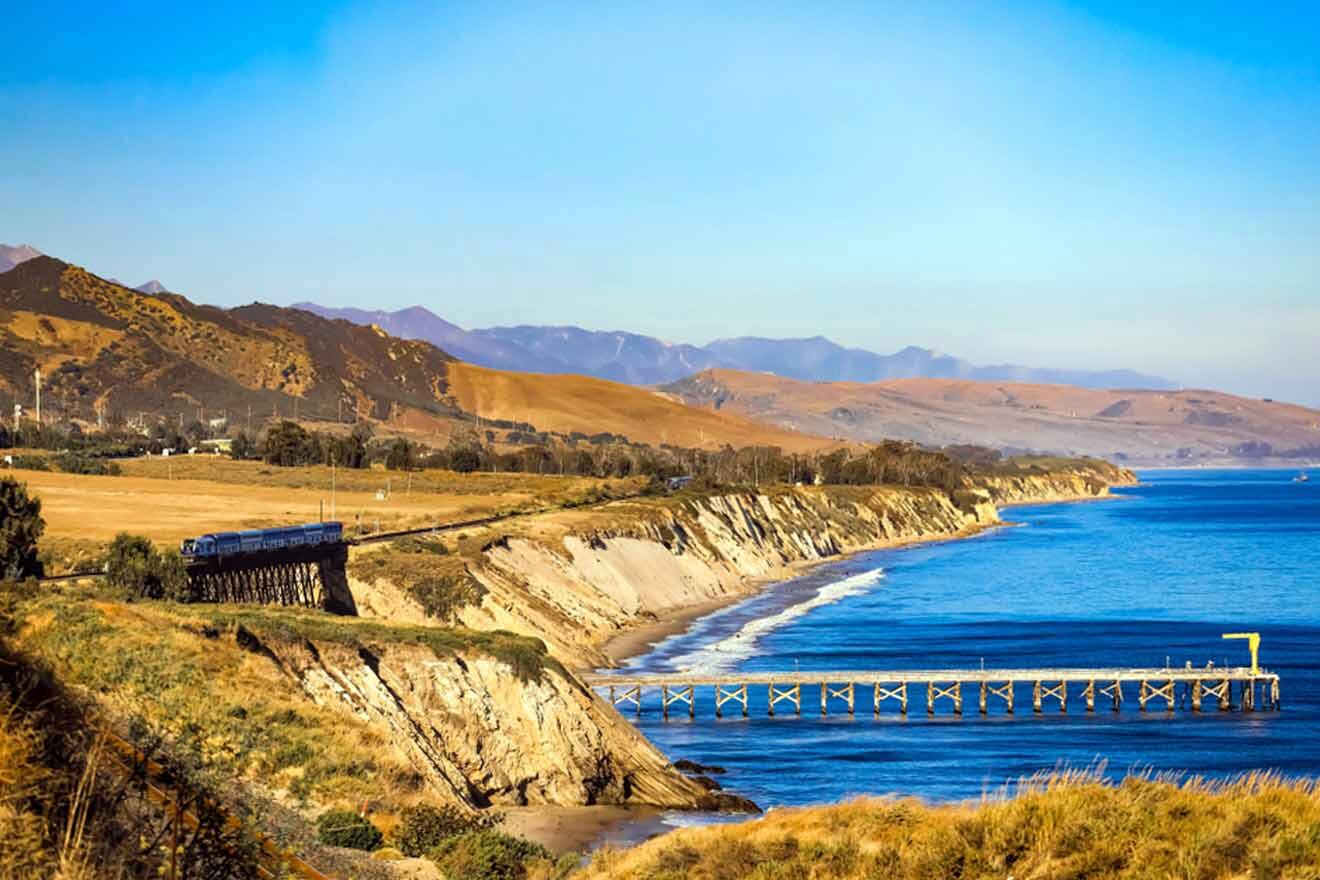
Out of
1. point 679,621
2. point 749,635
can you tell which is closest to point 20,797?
point 749,635

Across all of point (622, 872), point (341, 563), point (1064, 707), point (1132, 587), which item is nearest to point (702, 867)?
point (622, 872)

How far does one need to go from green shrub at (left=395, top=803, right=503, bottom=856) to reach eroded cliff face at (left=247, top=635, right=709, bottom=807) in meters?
6.82

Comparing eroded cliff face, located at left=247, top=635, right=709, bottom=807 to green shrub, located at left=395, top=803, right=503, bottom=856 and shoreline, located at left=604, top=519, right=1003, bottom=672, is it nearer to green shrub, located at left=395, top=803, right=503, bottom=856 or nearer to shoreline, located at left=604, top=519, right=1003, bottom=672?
green shrub, located at left=395, top=803, right=503, bottom=856

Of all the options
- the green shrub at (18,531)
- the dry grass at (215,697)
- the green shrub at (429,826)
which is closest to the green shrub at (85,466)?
the green shrub at (18,531)

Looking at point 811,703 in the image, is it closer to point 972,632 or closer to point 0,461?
point 972,632

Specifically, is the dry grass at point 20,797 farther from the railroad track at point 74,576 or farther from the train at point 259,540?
the train at point 259,540

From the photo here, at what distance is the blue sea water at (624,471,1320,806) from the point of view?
166ft

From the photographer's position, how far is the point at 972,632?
3356 inches

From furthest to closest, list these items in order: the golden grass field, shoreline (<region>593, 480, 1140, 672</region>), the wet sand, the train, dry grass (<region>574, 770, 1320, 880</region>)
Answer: the golden grass field < shoreline (<region>593, 480, 1140, 672</region>) < the train < the wet sand < dry grass (<region>574, 770, 1320, 880</region>)

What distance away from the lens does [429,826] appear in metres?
32.2

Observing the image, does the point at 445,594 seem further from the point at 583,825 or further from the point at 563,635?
the point at 583,825

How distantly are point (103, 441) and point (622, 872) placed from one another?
160 metres

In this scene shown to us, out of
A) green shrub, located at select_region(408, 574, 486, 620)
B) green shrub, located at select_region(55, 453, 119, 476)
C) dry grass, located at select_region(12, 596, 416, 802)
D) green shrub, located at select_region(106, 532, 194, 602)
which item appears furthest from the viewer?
green shrub, located at select_region(55, 453, 119, 476)

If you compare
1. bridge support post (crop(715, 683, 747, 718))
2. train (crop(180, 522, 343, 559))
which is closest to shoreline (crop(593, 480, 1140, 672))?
bridge support post (crop(715, 683, 747, 718))
